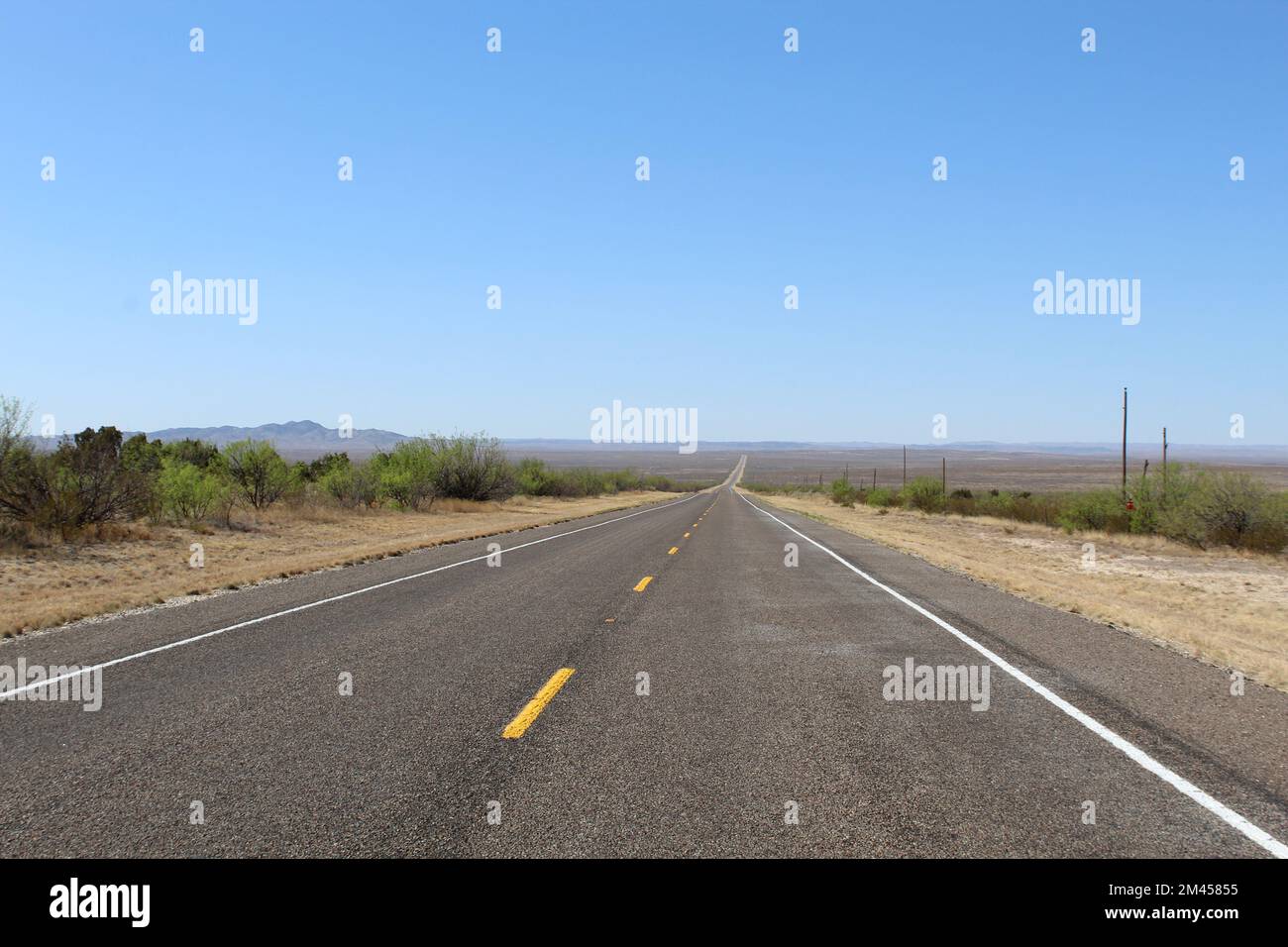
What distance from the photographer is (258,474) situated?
109 feet

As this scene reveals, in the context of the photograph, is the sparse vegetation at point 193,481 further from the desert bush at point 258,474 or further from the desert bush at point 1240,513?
the desert bush at point 1240,513

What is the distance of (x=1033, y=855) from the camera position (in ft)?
13.0

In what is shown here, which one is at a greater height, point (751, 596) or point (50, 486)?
point (50, 486)

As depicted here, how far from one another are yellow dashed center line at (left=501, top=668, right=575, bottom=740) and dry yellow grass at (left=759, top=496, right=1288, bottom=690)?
6557 mm

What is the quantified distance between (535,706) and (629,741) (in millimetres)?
1141

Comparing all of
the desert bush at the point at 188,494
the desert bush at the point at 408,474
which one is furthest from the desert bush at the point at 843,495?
the desert bush at the point at 188,494

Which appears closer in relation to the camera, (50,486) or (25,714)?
(25,714)

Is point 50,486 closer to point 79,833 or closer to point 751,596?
point 751,596

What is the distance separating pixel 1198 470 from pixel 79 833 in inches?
1433

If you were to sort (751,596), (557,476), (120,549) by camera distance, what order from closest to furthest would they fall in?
(751,596), (120,549), (557,476)

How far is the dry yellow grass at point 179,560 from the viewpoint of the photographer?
12586mm

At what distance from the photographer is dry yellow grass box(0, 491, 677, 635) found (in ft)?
41.3

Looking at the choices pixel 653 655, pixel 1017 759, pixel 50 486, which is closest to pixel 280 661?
pixel 653 655

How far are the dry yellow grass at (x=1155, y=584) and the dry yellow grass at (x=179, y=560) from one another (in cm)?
1356
